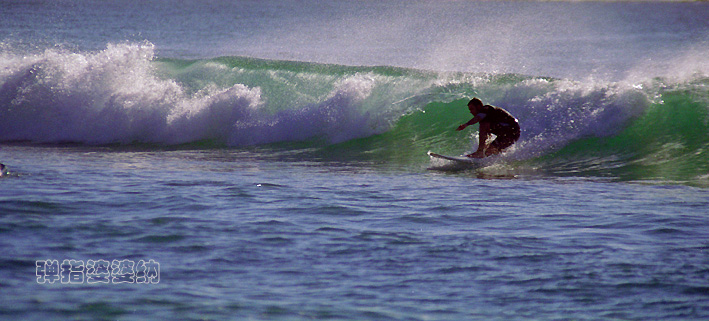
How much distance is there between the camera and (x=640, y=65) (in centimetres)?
2692

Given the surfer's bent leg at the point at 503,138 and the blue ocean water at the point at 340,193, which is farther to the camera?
the surfer's bent leg at the point at 503,138

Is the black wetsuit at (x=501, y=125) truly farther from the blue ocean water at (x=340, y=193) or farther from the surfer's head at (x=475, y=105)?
the blue ocean water at (x=340, y=193)

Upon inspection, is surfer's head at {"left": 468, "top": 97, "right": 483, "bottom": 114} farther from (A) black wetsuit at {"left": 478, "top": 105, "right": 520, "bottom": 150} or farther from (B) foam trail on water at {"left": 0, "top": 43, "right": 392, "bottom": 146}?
(B) foam trail on water at {"left": 0, "top": 43, "right": 392, "bottom": 146}

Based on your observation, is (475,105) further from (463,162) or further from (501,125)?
(463,162)

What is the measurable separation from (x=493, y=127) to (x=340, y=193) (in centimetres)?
375

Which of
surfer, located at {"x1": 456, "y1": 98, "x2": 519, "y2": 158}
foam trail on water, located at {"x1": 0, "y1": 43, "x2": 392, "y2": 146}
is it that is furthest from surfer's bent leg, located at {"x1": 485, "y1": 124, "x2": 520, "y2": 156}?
foam trail on water, located at {"x1": 0, "y1": 43, "x2": 392, "y2": 146}

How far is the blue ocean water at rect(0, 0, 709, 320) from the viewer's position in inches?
197

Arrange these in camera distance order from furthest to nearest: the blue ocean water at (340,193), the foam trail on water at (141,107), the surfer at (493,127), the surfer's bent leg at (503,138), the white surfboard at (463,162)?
the foam trail on water at (141,107) → the surfer's bent leg at (503,138) → the surfer at (493,127) → the white surfboard at (463,162) → the blue ocean water at (340,193)

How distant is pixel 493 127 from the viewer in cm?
1164

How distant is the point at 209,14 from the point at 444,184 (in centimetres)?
5982

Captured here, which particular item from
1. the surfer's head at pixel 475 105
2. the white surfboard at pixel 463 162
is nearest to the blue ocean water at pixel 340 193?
the white surfboard at pixel 463 162

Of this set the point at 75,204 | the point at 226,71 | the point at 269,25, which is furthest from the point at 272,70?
the point at 269,25

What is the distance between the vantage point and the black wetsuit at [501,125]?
37.9ft

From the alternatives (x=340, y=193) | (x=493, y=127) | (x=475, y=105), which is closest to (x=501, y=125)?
(x=493, y=127)
